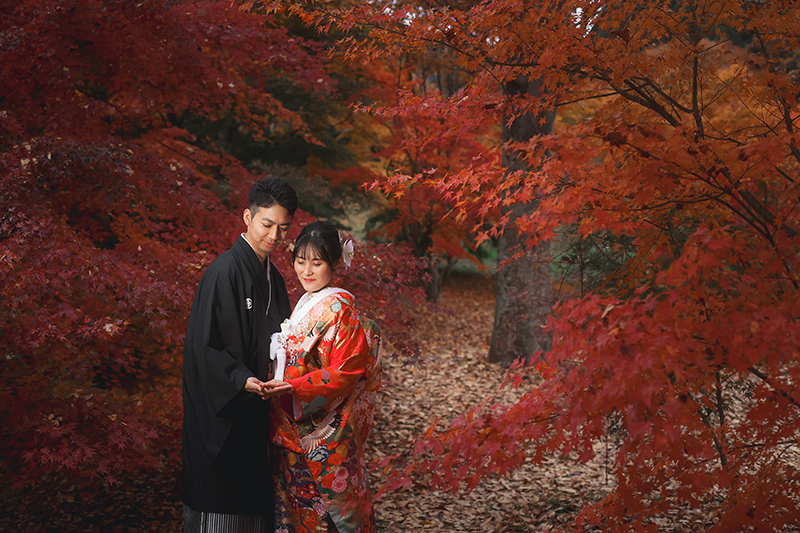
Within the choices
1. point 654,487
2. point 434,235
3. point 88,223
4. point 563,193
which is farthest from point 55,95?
point 434,235

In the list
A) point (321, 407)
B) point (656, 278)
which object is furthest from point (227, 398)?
point (656, 278)

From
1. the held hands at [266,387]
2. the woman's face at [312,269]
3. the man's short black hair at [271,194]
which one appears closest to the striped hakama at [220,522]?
the held hands at [266,387]

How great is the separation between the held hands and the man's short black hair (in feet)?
2.78

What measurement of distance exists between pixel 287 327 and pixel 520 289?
573 cm

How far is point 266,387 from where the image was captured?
A: 2.39 m

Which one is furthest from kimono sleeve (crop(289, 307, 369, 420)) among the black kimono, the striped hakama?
the striped hakama

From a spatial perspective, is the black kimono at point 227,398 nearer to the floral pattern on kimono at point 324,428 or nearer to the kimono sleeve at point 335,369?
the floral pattern on kimono at point 324,428

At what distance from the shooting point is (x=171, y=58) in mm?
4445

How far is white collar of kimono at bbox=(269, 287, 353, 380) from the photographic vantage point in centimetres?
255

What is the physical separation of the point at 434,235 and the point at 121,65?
851 cm

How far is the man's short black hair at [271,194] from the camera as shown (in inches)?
104

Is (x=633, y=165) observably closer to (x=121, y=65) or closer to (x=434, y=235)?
(x=121, y=65)

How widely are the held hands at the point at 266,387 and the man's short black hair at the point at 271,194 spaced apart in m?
0.85

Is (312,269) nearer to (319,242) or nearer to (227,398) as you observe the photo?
(319,242)
